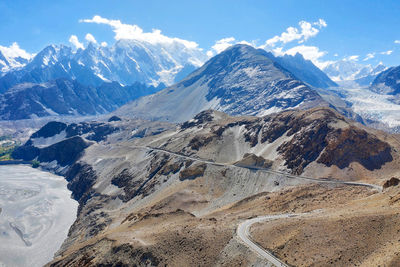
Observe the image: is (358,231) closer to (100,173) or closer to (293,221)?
(293,221)

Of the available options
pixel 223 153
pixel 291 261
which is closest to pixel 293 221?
pixel 291 261

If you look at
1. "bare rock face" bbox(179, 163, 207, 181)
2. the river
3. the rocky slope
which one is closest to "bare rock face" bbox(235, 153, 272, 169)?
the rocky slope

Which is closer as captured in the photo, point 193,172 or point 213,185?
point 213,185

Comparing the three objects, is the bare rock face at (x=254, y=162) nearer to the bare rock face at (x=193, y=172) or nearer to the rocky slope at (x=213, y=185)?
the rocky slope at (x=213, y=185)

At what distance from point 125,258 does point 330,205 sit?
4671cm

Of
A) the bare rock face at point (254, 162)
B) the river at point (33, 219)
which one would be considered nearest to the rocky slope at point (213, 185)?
the bare rock face at point (254, 162)

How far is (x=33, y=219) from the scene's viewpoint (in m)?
141

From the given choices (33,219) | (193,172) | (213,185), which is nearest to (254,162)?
(213,185)

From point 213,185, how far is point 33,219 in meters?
79.9

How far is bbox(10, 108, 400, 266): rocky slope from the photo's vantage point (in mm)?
66562

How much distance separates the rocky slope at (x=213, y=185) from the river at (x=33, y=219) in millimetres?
7110

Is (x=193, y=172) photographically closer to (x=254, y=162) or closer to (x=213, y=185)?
(x=213, y=185)

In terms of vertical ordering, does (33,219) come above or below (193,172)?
below

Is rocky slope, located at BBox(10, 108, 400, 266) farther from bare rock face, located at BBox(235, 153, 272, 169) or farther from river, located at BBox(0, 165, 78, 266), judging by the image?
river, located at BBox(0, 165, 78, 266)
